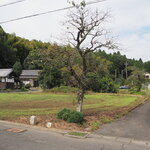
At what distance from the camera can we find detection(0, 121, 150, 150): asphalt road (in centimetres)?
610

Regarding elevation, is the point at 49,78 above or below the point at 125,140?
above

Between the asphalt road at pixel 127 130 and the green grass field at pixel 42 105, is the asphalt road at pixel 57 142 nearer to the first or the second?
the asphalt road at pixel 127 130

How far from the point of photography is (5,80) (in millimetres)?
38938

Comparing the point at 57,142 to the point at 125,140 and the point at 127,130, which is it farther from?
the point at 127,130

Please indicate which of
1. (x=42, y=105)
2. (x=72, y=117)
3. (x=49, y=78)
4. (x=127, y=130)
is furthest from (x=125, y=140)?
(x=49, y=78)

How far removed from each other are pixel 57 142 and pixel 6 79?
116 ft

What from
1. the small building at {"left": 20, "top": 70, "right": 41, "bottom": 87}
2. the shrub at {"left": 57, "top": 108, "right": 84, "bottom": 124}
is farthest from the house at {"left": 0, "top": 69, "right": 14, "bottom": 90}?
the shrub at {"left": 57, "top": 108, "right": 84, "bottom": 124}

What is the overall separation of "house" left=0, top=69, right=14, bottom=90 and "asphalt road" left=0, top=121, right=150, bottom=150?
107ft

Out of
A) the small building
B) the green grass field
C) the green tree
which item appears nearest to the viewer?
the green grass field

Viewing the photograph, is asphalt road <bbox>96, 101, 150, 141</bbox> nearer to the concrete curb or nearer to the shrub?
the concrete curb

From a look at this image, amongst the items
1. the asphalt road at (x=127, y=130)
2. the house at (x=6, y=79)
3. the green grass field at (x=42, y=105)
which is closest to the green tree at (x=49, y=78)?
the house at (x=6, y=79)

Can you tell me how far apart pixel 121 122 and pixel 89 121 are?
1833 millimetres

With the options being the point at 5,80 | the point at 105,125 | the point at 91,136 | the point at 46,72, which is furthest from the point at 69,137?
the point at 5,80

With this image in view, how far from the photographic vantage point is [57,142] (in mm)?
6656
